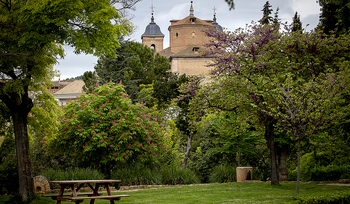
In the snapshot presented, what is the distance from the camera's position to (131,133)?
1567 cm

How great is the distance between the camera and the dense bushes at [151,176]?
51.9ft

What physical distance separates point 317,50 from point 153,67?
20.9 metres

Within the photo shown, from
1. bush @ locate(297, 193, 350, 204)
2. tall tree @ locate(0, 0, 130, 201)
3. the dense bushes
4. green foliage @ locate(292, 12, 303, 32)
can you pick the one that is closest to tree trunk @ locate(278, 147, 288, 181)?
the dense bushes

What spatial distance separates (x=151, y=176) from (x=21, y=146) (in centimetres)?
707

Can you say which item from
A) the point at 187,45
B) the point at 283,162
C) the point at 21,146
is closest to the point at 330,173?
the point at 283,162

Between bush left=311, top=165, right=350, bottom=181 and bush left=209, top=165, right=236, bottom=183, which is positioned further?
bush left=209, top=165, right=236, bottom=183

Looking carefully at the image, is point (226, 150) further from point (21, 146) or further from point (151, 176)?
point (21, 146)

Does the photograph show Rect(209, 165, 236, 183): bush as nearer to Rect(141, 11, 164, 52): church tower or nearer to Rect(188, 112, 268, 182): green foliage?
Rect(188, 112, 268, 182): green foliage

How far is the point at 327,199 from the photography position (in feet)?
29.7

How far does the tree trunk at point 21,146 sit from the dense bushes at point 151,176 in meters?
5.77

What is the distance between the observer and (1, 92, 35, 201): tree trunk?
Result: 33.9ft

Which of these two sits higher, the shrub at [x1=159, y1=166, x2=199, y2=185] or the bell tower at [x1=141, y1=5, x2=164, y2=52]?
the bell tower at [x1=141, y1=5, x2=164, y2=52]

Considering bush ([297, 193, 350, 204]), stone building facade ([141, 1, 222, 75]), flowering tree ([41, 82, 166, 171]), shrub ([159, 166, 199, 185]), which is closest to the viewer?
bush ([297, 193, 350, 204])

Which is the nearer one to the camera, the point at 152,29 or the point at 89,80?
the point at 89,80
